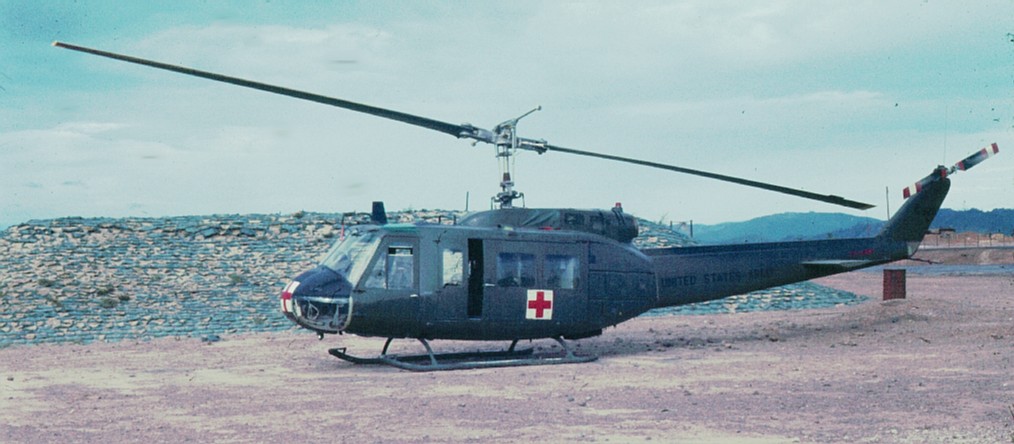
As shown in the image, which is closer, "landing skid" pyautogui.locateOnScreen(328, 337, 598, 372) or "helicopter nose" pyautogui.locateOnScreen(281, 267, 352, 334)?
"helicopter nose" pyautogui.locateOnScreen(281, 267, 352, 334)

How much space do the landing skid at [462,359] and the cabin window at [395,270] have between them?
3.27 feet

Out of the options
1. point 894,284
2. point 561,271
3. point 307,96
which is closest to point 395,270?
point 561,271

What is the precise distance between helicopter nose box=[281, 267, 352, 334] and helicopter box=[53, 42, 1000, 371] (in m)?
0.01

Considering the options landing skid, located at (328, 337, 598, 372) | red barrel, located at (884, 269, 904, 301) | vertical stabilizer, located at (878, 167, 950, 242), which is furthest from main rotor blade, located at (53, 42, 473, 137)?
red barrel, located at (884, 269, 904, 301)

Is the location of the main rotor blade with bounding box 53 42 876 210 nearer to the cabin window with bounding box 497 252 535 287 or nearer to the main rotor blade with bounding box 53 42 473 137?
the main rotor blade with bounding box 53 42 473 137

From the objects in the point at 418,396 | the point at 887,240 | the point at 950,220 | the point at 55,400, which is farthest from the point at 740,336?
the point at 950,220

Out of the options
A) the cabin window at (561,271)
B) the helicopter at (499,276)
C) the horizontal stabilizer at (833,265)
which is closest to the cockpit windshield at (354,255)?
the helicopter at (499,276)

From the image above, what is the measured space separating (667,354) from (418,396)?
6.07 m

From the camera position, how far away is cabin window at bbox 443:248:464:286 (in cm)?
1358

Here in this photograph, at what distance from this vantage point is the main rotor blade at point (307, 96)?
9938 mm

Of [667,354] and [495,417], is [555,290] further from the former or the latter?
[495,417]

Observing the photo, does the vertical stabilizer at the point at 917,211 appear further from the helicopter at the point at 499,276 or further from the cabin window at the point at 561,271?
the cabin window at the point at 561,271

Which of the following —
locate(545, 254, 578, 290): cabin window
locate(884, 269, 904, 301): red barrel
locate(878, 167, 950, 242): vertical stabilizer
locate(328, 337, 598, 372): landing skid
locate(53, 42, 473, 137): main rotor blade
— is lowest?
locate(328, 337, 598, 372): landing skid

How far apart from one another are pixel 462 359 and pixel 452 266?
2.37m
